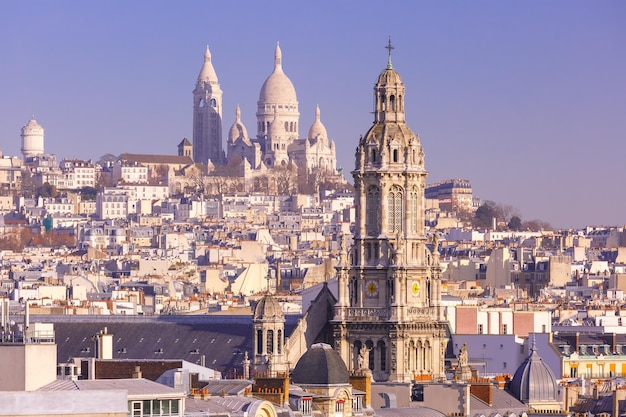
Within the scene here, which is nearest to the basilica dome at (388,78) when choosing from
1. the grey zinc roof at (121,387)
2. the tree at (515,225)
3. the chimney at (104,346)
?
the chimney at (104,346)

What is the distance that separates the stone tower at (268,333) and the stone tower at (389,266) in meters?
2.97

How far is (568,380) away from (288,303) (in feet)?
67.9

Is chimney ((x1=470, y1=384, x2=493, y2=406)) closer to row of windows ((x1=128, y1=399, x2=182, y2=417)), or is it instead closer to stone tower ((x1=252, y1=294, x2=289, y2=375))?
stone tower ((x1=252, y1=294, x2=289, y2=375))

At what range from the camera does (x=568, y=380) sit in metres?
64.8

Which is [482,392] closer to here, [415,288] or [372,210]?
[415,288]

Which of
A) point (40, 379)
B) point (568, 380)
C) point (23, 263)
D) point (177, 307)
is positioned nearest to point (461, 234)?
point (23, 263)

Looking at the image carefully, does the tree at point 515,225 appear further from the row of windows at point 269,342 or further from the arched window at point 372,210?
the row of windows at point 269,342

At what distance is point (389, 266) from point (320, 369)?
2078 centimetres

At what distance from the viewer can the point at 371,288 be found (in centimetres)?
6091

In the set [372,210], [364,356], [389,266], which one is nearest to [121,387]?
[364,356]

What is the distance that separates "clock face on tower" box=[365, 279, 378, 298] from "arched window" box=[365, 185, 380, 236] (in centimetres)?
96

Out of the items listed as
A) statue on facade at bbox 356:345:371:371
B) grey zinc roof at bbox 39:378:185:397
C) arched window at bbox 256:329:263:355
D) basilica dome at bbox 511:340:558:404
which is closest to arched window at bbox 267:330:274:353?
arched window at bbox 256:329:263:355

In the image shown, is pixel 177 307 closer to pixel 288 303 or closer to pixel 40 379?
pixel 288 303

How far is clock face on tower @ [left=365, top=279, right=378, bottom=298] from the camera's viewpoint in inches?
2395
